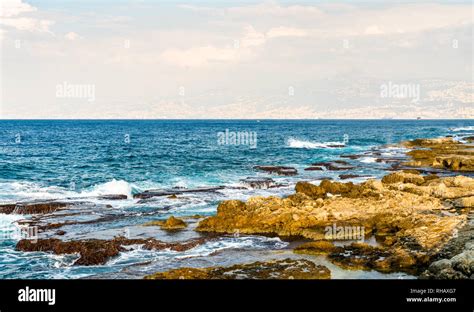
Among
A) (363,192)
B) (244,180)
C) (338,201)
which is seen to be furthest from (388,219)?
(244,180)

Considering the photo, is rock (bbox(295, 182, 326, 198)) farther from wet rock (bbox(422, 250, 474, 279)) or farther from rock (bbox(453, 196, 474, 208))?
wet rock (bbox(422, 250, 474, 279))

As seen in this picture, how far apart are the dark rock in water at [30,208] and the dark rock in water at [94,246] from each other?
29.7 ft

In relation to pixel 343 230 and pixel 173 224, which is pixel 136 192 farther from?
pixel 343 230

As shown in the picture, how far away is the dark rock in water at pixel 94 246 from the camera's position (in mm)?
20536

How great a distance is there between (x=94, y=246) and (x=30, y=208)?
12.4 meters

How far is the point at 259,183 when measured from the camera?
4400 cm

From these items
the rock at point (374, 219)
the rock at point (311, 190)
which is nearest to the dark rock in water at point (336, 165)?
the rock at point (311, 190)

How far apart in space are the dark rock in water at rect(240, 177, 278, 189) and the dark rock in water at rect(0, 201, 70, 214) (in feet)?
54.7

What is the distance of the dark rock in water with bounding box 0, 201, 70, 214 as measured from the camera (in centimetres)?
3144

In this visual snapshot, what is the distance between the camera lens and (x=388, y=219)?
25.2 metres

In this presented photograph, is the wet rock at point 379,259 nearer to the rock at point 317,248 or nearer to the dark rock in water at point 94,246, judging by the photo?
the rock at point 317,248
